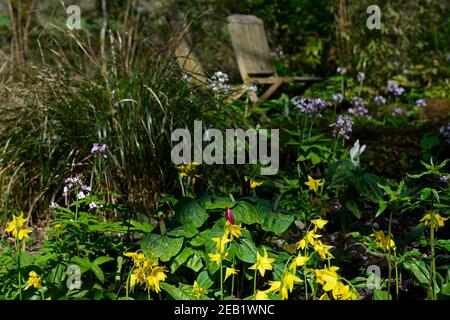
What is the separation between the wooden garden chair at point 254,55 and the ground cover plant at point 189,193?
0.55 metres

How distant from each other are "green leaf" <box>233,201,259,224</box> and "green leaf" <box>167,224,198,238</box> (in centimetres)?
18

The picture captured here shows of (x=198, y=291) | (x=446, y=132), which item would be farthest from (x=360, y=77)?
(x=198, y=291)

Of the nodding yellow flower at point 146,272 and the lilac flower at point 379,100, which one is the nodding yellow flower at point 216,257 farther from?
the lilac flower at point 379,100

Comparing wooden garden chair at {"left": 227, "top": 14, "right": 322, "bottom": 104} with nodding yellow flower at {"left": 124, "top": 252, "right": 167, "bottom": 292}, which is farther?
wooden garden chair at {"left": 227, "top": 14, "right": 322, "bottom": 104}

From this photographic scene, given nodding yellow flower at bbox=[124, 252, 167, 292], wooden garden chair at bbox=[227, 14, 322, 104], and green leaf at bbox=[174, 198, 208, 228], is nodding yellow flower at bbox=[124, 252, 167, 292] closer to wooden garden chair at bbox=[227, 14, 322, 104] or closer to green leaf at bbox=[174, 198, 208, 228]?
green leaf at bbox=[174, 198, 208, 228]

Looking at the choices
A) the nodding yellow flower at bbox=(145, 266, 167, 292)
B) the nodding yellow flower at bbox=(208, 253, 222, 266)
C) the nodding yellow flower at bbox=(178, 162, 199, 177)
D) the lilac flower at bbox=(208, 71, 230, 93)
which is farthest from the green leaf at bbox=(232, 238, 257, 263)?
the lilac flower at bbox=(208, 71, 230, 93)

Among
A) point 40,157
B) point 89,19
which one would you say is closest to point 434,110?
point 40,157

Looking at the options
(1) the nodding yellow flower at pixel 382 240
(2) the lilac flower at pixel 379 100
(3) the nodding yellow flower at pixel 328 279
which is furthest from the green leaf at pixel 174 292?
(2) the lilac flower at pixel 379 100

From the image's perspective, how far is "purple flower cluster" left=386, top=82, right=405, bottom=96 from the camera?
6.70 metres

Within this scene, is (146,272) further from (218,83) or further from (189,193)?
(218,83)

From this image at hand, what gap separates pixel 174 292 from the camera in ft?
8.24

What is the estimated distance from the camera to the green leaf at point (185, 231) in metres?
2.63

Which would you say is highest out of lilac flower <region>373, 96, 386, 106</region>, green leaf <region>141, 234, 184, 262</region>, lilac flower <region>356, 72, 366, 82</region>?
lilac flower <region>356, 72, 366, 82</region>
